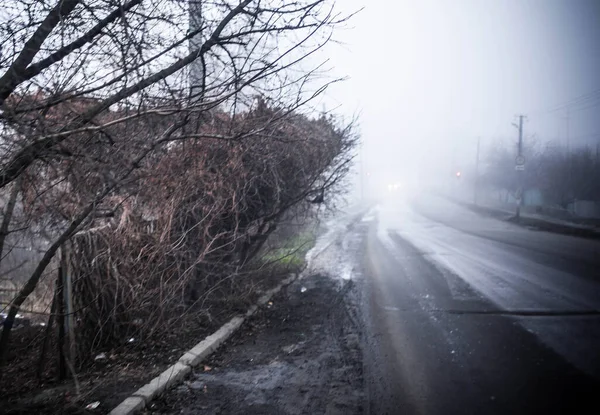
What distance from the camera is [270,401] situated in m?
3.76

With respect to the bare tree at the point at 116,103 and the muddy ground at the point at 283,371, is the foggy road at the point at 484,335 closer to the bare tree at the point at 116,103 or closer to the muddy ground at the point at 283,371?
the muddy ground at the point at 283,371

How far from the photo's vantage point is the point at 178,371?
166 inches

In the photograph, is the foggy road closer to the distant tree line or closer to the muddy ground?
the muddy ground

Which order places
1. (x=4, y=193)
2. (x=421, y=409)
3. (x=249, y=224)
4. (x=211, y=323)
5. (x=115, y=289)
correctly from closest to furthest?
(x=421, y=409), (x=4, y=193), (x=115, y=289), (x=211, y=323), (x=249, y=224)

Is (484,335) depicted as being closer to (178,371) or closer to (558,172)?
(178,371)

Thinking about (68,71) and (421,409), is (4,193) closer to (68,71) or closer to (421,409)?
(68,71)

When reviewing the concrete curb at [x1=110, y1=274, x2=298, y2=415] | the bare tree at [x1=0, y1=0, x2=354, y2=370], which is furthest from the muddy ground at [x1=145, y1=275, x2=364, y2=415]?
the bare tree at [x1=0, y1=0, x2=354, y2=370]

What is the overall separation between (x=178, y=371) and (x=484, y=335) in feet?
14.2

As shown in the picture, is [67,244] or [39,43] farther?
[67,244]

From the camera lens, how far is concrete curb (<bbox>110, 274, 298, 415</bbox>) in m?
3.50

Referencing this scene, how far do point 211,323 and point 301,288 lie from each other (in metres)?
3.26

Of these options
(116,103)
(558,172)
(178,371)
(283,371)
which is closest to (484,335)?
(283,371)

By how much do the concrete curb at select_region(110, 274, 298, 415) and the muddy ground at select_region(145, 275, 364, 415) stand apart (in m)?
0.09

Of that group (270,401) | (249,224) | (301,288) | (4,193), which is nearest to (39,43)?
(4,193)
